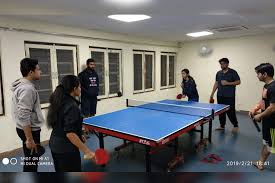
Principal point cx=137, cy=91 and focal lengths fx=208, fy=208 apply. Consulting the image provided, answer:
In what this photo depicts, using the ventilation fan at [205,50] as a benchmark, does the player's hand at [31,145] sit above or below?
below

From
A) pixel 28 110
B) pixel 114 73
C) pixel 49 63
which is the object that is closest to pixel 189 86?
pixel 114 73

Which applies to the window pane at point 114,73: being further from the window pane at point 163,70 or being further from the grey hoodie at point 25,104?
the grey hoodie at point 25,104

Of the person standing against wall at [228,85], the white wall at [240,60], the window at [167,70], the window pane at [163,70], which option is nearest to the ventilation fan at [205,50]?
the white wall at [240,60]

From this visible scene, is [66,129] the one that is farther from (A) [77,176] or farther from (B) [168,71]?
(B) [168,71]

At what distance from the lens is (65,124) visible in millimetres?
1623

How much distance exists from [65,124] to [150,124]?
1.30 metres

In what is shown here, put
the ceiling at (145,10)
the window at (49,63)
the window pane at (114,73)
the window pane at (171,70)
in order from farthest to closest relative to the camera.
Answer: the window pane at (171,70), the window pane at (114,73), the window at (49,63), the ceiling at (145,10)

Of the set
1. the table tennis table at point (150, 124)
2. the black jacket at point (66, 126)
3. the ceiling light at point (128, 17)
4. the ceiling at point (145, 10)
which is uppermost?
the ceiling light at point (128, 17)

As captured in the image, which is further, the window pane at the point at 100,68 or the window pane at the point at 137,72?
the window pane at the point at 137,72

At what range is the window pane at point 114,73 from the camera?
5.08 metres

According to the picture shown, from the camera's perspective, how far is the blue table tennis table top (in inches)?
92.8

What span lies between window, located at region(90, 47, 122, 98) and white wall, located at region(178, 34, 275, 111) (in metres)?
2.93

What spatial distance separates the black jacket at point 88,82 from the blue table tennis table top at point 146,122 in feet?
3.57

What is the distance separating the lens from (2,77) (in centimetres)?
316
